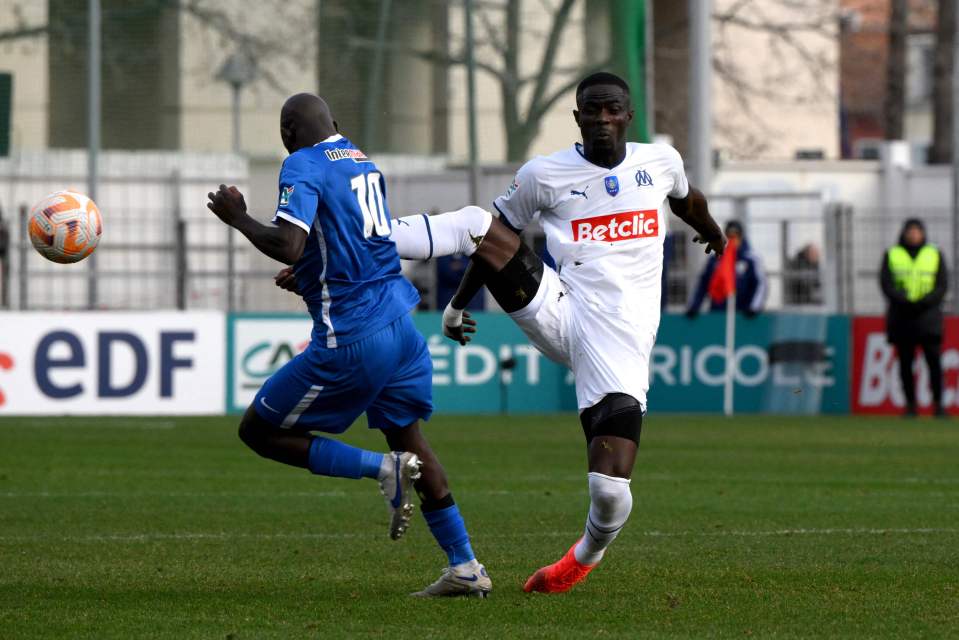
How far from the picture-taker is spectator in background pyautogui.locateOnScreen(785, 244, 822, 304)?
21.9m

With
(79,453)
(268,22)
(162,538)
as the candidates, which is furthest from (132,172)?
(162,538)

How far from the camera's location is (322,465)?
24.7ft

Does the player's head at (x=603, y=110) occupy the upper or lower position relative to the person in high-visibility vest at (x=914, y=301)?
upper

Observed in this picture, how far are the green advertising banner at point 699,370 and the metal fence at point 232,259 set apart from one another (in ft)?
2.65

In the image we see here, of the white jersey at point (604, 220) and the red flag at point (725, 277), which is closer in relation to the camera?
the white jersey at point (604, 220)

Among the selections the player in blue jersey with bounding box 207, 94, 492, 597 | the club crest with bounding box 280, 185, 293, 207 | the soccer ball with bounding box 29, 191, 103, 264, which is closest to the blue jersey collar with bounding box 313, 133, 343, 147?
the player in blue jersey with bounding box 207, 94, 492, 597

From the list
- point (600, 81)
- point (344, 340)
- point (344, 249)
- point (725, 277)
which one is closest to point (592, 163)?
point (600, 81)

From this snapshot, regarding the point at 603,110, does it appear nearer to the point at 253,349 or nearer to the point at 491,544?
the point at 491,544

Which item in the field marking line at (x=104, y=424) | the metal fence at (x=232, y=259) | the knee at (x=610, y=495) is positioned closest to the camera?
the knee at (x=610, y=495)

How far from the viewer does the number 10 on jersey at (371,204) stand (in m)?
7.39

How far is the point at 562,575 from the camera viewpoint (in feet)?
25.4

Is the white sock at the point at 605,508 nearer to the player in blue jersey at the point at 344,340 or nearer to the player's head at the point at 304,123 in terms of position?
the player in blue jersey at the point at 344,340

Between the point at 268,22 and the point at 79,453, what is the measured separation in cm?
1055

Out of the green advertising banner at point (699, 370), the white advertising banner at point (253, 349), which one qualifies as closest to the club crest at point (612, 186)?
the white advertising banner at point (253, 349)
